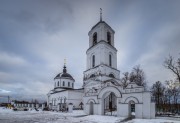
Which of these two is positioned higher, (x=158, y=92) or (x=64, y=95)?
(x=158, y=92)

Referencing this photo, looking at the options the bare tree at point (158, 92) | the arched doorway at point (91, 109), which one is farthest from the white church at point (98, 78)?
the bare tree at point (158, 92)

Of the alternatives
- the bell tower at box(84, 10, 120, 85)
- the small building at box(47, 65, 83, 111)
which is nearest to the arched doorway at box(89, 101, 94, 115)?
the bell tower at box(84, 10, 120, 85)

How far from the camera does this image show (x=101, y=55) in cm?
4053

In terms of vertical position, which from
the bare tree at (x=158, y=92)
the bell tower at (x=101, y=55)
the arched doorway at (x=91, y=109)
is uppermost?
the bell tower at (x=101, y=55)

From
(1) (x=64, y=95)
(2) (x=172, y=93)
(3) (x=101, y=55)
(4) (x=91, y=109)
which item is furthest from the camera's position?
(1) (x=64, y=95)

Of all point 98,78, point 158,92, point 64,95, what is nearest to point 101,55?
point 98,78

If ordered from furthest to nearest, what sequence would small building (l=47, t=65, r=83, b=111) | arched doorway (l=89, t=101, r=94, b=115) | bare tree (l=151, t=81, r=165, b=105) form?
small building (l=47, t=65, r=83, b=111)
bare tree (l=151, t=81, r=165, b=105)
arched doorway (l=89, t=101, r=94, b=115)

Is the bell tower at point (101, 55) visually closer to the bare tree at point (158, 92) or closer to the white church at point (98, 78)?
the white church at point (98, 78)

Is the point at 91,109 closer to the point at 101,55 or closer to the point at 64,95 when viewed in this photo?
the point at 101,55

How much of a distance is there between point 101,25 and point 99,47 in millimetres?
6032

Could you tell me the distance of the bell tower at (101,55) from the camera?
39650mm

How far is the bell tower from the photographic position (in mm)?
39650

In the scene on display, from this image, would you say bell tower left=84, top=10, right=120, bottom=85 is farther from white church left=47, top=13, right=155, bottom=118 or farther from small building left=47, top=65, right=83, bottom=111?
small building left=47, top=65, right=83, bottom=111

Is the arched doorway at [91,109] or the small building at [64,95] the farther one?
the small building at [64,95]
